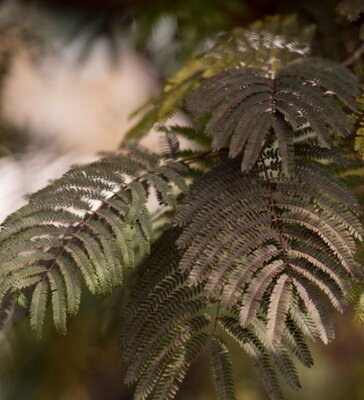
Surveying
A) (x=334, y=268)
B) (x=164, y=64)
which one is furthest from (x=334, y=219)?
(x=164, y=64)

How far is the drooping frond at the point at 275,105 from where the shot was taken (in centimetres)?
96

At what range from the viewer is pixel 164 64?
5.65ft

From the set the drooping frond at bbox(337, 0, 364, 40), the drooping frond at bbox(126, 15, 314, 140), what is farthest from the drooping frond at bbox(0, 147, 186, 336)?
the drooping frond at bbox(337, 0, 364, 40)

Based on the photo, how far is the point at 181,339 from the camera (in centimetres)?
96

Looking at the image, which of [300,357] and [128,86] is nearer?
[300,357]

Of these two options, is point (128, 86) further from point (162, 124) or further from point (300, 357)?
point (300, 357)

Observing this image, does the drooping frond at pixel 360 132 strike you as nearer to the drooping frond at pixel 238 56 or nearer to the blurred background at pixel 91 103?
the drooping frond at pixel 238 56

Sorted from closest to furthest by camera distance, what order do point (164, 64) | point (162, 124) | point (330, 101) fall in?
point (330, 101)
point (162, 124)
point (164, 64)

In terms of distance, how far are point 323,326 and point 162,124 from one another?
0.48 meters

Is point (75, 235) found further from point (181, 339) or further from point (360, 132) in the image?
point (360, 132)

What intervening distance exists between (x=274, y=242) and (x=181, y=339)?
174 millimetres

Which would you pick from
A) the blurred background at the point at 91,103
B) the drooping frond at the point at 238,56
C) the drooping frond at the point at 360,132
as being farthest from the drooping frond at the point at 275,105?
the blurred background at the point at 91,103

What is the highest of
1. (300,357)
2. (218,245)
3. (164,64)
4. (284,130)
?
(164,64)

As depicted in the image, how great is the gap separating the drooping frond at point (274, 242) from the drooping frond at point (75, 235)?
0.07 meters
